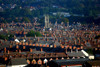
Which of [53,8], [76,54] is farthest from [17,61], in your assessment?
[53,8]

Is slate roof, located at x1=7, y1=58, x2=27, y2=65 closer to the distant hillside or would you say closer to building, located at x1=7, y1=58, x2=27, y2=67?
building, located at x1=7, y1=58, x2=27, y2=67

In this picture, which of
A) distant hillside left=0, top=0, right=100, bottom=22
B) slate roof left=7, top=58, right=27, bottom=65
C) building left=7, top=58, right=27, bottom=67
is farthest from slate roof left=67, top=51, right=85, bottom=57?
distant hillside left=0, top=0, right=100, bottom=22

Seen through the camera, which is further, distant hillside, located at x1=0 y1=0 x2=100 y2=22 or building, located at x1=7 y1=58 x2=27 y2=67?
distant hillside, located at x1=0 y1=0 x2=100 y2=22

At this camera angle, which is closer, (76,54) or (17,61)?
(17,61)

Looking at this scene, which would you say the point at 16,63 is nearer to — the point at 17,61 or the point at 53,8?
the point at 17,61

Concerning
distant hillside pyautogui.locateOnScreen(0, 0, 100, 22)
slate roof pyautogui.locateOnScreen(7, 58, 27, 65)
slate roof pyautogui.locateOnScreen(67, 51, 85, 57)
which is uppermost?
distant hillside pyautogui.locateOnScreen(0, 0, 100, 22)

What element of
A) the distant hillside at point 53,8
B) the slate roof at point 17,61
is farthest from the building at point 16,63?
the distant hillside at point 53,8

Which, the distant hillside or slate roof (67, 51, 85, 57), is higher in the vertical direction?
the distant hillside

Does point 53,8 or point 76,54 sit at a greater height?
point 53,8

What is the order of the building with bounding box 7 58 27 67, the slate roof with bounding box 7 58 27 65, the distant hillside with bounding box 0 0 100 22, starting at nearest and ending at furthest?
1. the building with bounding box 7 58 27 67
2. the slate roof with bounding box 7 58 27 65
3. the distant hillside with bounding box 0 0 100 22

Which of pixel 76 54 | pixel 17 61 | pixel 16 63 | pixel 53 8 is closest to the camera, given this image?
pixel 16 63

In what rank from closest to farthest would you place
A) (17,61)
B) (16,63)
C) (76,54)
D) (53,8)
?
1. (16,63)
2. (17,61)
3. (76,54)
4. (53,8)

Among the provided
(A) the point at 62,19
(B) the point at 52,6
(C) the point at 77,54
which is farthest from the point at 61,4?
(C) the point at 77,54
